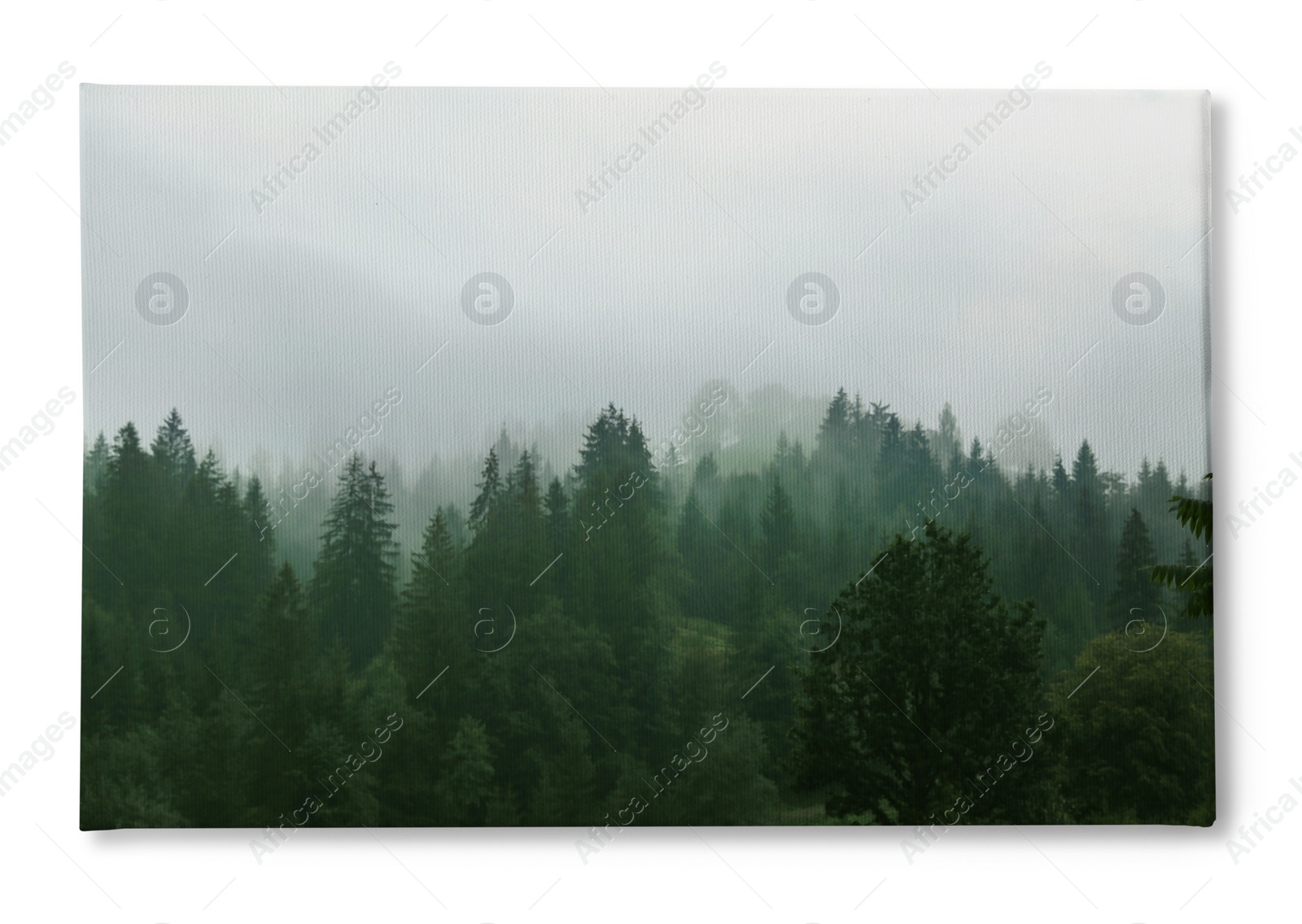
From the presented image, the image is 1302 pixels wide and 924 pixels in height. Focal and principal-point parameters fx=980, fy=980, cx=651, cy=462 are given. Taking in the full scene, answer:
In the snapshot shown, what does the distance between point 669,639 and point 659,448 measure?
56 centimetres

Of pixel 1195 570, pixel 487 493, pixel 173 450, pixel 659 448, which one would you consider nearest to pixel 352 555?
pixel 487 493

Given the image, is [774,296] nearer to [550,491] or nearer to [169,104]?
[550,491]

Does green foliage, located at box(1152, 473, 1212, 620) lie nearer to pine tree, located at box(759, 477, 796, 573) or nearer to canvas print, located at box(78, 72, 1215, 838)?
canvas print, located at box(78, 72, 1215, 838)

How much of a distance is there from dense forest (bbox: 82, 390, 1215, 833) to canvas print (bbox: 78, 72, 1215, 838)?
0.01 m

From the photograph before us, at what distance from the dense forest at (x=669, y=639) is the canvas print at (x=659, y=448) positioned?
0.01 meters

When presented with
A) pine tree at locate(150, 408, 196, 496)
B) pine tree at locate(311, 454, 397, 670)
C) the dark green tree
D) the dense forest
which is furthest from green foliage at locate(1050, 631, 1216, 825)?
pine tree at locate(150, 408, 196, 496)

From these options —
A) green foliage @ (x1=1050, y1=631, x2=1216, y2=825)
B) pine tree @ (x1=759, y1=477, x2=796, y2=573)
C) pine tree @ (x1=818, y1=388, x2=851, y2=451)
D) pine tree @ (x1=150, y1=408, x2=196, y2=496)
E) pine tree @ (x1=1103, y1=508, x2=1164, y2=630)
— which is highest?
pine tree @ (x1=150, y1=408, x2=196, y2=496)

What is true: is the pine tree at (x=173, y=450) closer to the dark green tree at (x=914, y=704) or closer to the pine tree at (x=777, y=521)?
the pine tree at (x=777, y=521)

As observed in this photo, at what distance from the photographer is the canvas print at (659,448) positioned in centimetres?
285

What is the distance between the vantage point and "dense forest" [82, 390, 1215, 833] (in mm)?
2840

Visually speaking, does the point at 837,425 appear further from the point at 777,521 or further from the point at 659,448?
the point at 659,448

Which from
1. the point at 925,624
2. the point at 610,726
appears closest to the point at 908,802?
the point at 925,624

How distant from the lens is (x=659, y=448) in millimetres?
2893

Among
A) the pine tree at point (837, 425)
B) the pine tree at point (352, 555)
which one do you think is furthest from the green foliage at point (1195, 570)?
the pine tree at point (352, 555)
